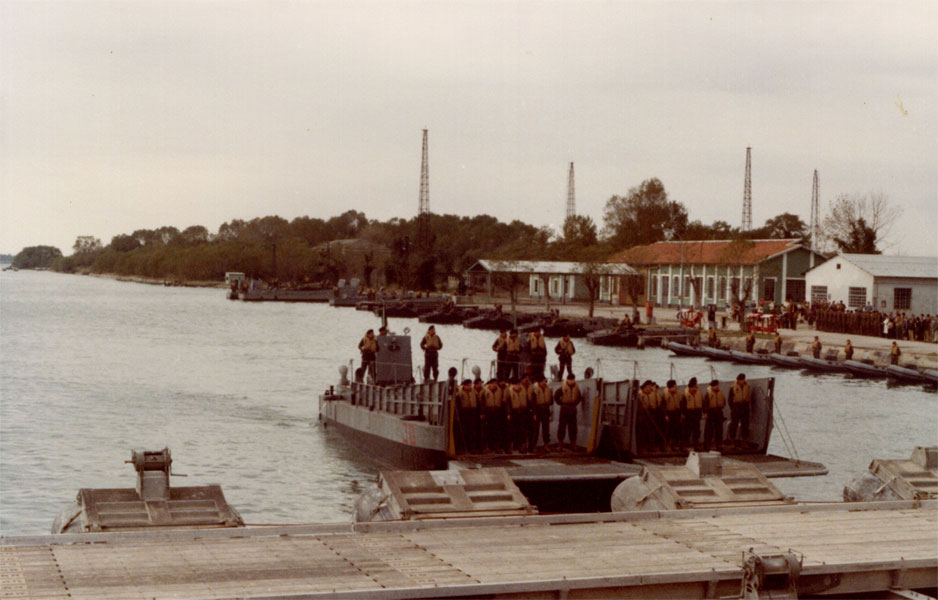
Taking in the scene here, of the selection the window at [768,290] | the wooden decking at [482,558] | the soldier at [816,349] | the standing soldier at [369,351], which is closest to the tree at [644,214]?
the window at [768,290]

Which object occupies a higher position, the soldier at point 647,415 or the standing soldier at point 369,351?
the standing soldier at point 369,351

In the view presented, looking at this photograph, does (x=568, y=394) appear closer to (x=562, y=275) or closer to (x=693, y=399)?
(x=693, y=399)

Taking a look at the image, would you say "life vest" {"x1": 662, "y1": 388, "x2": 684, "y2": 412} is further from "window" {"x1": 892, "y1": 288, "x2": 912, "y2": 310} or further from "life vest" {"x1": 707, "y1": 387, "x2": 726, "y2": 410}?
"window" {"x1": 892, "y1": 288, "x2": 912, "y2": 310}

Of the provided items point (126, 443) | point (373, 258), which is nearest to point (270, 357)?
point (126, 443)

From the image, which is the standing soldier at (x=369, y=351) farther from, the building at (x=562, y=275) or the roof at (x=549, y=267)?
the roof at (x=549, y=267)

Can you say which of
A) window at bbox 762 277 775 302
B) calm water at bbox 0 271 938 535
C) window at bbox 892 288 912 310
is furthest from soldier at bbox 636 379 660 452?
window at bbox 762 277 775 302

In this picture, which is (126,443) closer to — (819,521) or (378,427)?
(378,427)

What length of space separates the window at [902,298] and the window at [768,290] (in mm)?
14720

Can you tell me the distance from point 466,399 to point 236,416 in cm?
2071

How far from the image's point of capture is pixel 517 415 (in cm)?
2548

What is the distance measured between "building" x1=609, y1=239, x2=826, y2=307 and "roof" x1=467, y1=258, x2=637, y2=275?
2.43 metres

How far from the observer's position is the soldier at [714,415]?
2652 cm

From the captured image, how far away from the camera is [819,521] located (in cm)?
1616

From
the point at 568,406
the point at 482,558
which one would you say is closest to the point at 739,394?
the point at 568,406
